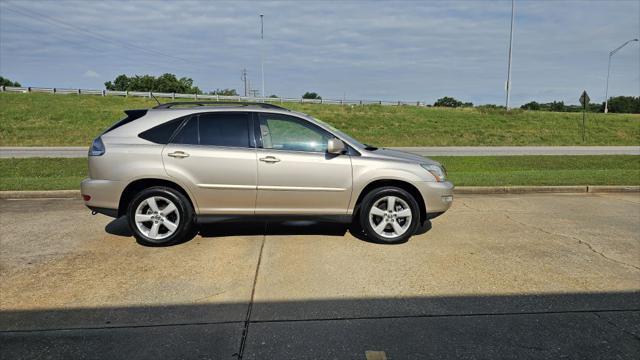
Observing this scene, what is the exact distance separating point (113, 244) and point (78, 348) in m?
2.61

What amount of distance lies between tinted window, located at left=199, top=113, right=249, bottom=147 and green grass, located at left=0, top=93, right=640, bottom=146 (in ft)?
59.7

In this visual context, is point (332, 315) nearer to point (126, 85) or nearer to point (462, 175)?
point (462, 175)

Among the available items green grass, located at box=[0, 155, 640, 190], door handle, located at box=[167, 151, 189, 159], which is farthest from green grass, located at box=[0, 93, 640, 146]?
door handle, located at box=[167, 151, 189, 159]

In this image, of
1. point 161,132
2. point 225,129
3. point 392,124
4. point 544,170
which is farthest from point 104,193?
point 392,124

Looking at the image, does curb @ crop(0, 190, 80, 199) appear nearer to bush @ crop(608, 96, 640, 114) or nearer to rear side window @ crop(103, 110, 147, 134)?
rear side window @ crop(103, 110, 147, 134)

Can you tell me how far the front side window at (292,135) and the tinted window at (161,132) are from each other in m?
1.09

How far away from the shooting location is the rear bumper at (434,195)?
18.0 feet

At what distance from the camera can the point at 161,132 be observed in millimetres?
5379

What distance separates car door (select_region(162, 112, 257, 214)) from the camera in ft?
17.3

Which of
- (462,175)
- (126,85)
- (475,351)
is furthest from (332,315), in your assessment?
(126,85)

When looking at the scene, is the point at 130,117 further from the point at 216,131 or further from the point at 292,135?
the point at 292,135

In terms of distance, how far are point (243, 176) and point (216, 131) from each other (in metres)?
0.69

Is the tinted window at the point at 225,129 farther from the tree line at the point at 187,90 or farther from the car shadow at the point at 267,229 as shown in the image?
the tree line at the point at 187,90

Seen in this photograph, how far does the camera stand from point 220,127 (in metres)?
5.47
